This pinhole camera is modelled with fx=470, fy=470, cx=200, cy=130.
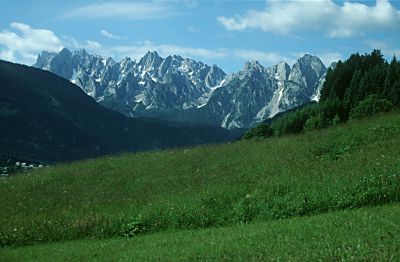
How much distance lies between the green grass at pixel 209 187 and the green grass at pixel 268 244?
4.71 feet

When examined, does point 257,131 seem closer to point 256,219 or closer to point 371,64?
point 371,64

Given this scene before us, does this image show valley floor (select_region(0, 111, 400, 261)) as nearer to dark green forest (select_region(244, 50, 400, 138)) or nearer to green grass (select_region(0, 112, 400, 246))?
green grass (select_region(0, 112, 400, 246))

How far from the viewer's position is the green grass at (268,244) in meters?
9.48

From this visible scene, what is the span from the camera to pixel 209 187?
20656 millimetres

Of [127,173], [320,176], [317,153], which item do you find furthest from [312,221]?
[127,173]

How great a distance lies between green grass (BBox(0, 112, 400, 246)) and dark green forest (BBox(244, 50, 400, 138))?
107 ft

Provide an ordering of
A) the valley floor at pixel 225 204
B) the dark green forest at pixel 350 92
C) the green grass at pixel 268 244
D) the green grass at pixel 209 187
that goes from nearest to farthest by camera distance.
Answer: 1. the green grass at pixel 268 244
2. the valley floor at pixel 225 204
3. the green grass at pixel 209 187
4. the dark green forest at pixel 350 92

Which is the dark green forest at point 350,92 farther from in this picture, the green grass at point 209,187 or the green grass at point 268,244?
the green grass at point 268,244

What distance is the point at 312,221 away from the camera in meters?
13.1

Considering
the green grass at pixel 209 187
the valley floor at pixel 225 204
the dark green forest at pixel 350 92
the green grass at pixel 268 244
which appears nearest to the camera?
the green grass at pixel 268 244

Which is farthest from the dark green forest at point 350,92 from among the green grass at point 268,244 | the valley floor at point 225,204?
the green grass at point 268,244

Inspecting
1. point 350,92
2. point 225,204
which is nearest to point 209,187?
point 225,204

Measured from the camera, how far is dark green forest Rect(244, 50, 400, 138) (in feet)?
232

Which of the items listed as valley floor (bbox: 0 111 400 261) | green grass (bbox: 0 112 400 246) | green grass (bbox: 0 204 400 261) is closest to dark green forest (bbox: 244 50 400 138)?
green grass (bbox: 0 112 400 246)
